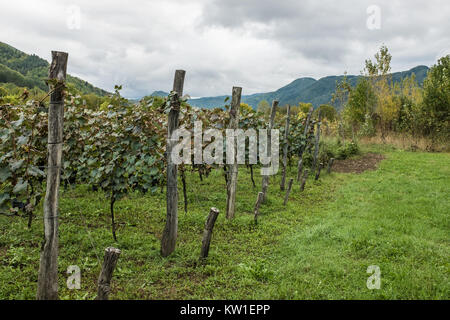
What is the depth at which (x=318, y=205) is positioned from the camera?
7.57 meters

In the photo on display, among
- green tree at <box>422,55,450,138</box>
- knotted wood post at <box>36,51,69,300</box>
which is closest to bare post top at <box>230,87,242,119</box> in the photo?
knotted wood post at <box>36,51,69,300</box>

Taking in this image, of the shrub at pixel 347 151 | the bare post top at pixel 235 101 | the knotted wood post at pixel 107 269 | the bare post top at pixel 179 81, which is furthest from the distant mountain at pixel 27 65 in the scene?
the knotted wood post at pixel 107 269

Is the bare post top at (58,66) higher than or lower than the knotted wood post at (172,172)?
higher

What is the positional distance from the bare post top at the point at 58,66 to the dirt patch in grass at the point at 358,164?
1158cm

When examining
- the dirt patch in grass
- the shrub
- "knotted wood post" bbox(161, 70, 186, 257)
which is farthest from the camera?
the shrub

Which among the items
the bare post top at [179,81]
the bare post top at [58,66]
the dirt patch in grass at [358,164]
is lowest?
the dirt patch in grass at [358,164]

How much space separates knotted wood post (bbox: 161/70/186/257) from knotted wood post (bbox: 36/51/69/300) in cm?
146

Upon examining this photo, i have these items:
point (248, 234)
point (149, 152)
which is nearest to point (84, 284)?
point (149, 152)

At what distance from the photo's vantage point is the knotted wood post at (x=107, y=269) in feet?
9.09

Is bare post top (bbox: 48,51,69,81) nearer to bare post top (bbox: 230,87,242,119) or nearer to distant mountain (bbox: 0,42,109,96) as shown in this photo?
bare post top (bbox: 230,87,242,119)

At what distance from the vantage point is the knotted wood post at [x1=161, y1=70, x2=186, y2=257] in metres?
4.06

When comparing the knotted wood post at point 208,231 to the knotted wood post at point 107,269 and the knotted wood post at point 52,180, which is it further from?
the knotted wood post at point 52,180

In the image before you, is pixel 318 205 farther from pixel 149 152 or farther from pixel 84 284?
pixel 84 284
